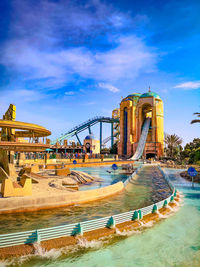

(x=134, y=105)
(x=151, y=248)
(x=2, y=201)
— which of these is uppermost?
(x=134, y=105)

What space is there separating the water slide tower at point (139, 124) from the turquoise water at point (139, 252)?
65.7m

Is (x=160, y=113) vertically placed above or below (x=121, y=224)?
above

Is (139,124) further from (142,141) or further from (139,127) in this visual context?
(142,141)

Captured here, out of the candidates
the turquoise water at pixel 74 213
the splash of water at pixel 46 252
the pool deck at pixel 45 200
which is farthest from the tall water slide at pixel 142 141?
the splash of water at pixel 46 252

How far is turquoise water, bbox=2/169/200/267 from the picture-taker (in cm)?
707

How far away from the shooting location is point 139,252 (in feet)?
25.7

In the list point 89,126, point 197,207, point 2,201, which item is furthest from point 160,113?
point 2,201

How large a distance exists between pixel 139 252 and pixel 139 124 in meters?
73.5

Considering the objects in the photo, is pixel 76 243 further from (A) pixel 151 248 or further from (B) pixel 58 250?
(A) pixel 151 248

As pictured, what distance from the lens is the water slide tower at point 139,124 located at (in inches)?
2965

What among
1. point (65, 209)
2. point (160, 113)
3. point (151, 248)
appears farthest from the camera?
point (160, 113)

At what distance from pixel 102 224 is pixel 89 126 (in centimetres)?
7600

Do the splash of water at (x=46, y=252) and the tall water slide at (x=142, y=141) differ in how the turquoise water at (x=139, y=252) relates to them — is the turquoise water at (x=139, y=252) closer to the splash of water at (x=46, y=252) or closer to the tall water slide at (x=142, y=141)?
the splash of water at (x=46, y=252)

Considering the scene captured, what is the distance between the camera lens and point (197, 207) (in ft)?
47.2
